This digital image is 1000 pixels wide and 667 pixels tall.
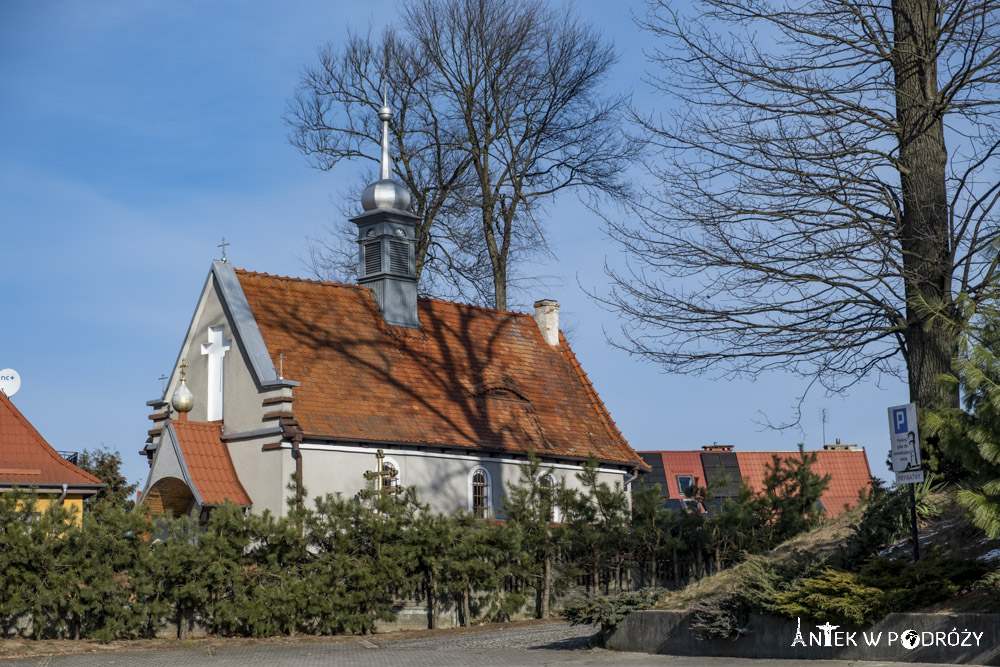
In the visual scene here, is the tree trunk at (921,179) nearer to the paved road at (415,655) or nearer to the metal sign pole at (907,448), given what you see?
the metal sign pole at (907,448)

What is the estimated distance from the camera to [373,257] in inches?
1197

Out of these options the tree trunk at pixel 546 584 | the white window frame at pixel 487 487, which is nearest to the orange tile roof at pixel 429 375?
the white window frame at pixel 487 487

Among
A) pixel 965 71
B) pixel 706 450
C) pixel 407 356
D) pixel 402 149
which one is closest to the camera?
pixel 965 71

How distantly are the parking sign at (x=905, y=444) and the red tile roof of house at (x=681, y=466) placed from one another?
51.0 m

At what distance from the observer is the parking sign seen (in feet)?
44.8

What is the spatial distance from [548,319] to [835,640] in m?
20.7

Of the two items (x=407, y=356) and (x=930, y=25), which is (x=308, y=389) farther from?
(x=930, y=25)

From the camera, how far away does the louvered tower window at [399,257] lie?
30172mm

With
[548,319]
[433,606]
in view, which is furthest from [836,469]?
[433,606]

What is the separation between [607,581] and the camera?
2581 cm

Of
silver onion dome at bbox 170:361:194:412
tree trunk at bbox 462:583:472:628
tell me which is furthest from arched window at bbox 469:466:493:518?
silver onion dome at bbox 170:361:194:412

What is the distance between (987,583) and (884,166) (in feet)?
21.2

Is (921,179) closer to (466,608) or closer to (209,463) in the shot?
(466,608)

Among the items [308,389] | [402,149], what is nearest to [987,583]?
[308,389]
